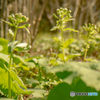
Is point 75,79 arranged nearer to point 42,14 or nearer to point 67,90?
point 67,90

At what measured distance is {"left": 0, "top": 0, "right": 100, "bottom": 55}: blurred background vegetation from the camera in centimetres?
227

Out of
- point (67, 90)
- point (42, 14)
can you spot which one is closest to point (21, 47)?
point (67, 90)

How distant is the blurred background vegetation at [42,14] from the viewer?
7.43 feet

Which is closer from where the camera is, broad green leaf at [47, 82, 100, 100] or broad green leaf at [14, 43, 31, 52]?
broad green leaf at [47, 82, 100, 100]

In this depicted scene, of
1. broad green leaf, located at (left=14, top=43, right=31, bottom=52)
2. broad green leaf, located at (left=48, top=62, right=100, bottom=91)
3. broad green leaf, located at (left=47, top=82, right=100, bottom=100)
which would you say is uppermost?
broad green leaf, located at (left=14, top=43, right=31, bottom=52)

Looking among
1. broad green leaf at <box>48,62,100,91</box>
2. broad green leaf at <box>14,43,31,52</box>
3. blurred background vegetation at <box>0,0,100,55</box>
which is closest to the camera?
broad green leaf at <box>48,62,100,91</box>

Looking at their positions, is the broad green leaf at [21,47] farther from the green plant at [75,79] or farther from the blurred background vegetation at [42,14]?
the blurred background vegetation at [42,14]

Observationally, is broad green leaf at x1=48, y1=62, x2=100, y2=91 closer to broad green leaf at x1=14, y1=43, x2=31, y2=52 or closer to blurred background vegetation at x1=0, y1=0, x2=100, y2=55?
broad green leaf at x1=14, y1=43, x2=31, y2=52

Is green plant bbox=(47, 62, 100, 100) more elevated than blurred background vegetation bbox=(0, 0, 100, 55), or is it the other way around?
blurred background vegetation bbox=(0, 0, 100, 55)

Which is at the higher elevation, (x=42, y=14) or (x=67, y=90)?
(x=42, y=14)

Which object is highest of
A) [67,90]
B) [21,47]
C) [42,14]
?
[42,14]

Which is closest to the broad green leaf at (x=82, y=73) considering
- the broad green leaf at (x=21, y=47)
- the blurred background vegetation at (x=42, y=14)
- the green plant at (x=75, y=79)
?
the green plant at (x=75, y=79)

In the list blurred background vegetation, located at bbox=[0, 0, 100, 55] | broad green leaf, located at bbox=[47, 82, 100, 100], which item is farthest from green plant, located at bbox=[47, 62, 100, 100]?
blurred background vegetation, located at bbox=[0, 0, 100, 55]

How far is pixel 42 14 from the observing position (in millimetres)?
3863
